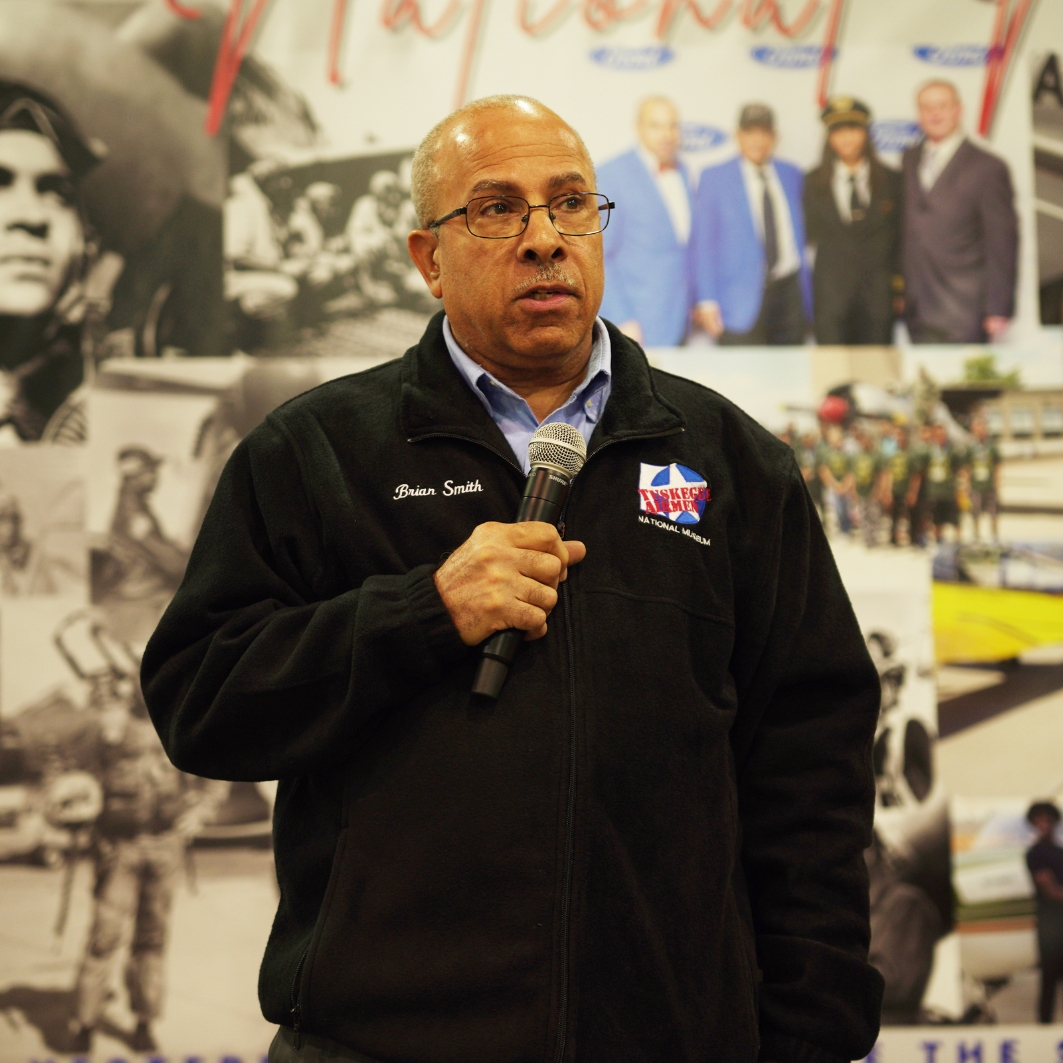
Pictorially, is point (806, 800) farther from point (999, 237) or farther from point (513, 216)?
point (999, 237)

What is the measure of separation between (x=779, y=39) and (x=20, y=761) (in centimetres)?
283

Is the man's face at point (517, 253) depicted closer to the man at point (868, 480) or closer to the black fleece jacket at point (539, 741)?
the black fleece jacket at point (539, 741)

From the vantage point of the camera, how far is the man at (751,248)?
2.93 metres

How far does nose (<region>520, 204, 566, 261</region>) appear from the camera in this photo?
153 cm

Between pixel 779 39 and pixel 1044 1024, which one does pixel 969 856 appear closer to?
pixel 1044 1024

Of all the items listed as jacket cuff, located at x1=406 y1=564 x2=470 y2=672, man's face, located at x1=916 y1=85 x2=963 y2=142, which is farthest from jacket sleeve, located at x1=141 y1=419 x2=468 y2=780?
man's face, located at x1=916 y1=85 x2=963 y2=142

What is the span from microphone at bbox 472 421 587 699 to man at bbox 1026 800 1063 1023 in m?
2.07

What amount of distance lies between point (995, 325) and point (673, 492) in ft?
6.22

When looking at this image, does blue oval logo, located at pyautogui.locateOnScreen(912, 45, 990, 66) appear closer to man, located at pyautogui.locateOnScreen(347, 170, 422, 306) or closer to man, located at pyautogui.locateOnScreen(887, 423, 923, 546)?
man, located at pyautogui.locateOnScreen(887, 423, 923, 546)

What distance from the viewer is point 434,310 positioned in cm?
292

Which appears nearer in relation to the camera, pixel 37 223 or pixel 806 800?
pixel 806 800

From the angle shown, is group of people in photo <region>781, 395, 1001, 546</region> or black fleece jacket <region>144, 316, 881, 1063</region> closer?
black fleece jacket <region>144, 316, 881, 1063</region>

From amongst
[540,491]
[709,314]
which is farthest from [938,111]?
[540,491]

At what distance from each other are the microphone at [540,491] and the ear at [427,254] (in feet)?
1.22
